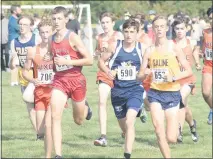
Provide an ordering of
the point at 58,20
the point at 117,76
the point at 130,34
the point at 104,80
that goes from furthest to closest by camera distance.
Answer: the point at 104,80 → the point at 117,76 → the point at 130,34 → the point at 58,20

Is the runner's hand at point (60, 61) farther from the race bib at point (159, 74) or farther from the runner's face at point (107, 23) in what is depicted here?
the runner's face at point (107, 23)

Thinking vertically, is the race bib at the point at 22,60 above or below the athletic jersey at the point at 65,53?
below

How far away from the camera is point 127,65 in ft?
38.5

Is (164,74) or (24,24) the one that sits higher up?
(24,24)

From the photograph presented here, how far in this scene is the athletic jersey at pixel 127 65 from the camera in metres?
11.7

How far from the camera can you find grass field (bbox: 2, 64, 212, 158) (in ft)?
41.3

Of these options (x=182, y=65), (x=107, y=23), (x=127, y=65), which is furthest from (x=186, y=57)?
(x=182, y=65)

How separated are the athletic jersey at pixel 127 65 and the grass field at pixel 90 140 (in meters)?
1.22

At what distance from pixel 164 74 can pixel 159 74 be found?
0.08 meters

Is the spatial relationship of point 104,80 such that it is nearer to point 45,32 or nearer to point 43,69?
point 43,69

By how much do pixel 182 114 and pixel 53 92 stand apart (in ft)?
9.92

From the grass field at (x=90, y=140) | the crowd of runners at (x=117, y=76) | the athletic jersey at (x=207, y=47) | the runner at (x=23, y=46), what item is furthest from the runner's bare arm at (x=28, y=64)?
the athletic jersey at (x=207, y=47)

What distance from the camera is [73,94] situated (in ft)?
37.8

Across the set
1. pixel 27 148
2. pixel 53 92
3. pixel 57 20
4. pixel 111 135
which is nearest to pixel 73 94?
pixel 53 92
